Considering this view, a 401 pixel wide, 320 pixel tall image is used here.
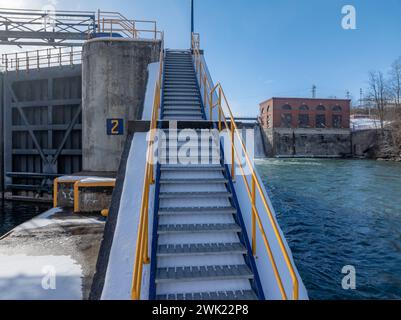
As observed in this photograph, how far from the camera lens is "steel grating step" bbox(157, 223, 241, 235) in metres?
3.68

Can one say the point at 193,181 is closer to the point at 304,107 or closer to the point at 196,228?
the point at 196,228

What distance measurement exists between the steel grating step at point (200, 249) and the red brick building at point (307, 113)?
43.6 meters

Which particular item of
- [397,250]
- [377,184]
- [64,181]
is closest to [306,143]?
[377,184]

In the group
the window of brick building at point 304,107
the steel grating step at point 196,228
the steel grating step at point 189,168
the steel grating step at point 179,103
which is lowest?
the steel grating step at point 196,228

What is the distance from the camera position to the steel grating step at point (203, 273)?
122 inches

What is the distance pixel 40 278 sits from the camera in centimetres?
388

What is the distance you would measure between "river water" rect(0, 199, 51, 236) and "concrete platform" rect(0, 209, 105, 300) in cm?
702

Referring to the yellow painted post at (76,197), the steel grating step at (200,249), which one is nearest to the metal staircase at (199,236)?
the steel grating step at (200,249)

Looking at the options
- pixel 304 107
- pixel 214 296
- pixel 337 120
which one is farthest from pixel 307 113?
pixel 214 296

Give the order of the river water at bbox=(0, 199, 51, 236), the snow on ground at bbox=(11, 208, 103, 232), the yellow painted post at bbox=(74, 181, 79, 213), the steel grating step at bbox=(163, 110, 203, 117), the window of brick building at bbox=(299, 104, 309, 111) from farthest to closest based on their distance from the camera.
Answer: the window of brick building at bbox=(299, 104, 309, 111) → the river water at bbox=(0, 199, 51, 236) → the steel grating step at bbox=(163, 110, 203, 117) → the yellow painted post at bbox=(74, 181, 79, 213) → the snow on ground at bbox=(11, 208, 103, 232)

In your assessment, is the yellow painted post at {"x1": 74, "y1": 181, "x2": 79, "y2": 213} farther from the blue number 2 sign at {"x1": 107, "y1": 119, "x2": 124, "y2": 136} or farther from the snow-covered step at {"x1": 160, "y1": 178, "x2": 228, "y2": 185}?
the snow-covered step at {"x1": 160, "y1": 178, "x2": 228, "y2": 185}

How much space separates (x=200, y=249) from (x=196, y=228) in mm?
362

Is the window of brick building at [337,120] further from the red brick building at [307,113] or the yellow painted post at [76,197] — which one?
the yellow painted post at [76,197]

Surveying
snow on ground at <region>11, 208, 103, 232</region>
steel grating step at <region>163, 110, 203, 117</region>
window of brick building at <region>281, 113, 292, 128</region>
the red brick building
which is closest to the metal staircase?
steel grating step at <region>163, 110, 203, 117</region>
